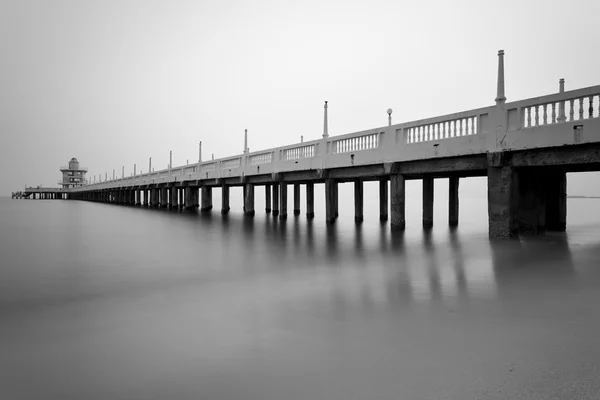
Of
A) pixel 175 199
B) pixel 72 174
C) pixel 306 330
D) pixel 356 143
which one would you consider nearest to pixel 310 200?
pixel 356 143

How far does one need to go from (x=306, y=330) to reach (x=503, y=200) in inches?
398

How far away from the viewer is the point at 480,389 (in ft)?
10.3

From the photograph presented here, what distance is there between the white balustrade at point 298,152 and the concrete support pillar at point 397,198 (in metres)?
6.26

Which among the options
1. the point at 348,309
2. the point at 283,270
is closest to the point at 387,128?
the point at 283,270

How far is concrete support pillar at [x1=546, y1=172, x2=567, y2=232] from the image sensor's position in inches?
642

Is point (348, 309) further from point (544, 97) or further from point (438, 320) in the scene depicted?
point (544, 97)

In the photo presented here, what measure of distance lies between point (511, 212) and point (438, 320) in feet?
29.8

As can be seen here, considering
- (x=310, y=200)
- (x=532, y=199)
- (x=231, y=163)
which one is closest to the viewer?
(x=532, y=199)

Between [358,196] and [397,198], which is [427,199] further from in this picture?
[397,198]

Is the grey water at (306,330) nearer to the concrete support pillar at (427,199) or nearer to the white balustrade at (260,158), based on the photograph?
the concrete support pillar at (427,199)

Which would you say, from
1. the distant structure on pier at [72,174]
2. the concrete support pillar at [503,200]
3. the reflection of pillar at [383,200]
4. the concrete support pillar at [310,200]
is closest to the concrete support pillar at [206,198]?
the concrete support pillar at [310,200]

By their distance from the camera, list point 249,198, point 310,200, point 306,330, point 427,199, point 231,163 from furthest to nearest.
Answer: point 249,198
point 231,163
point 310,200
point 427,199
point 306,330

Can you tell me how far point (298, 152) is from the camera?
23.6 m

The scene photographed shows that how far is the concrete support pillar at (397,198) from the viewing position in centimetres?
1688
